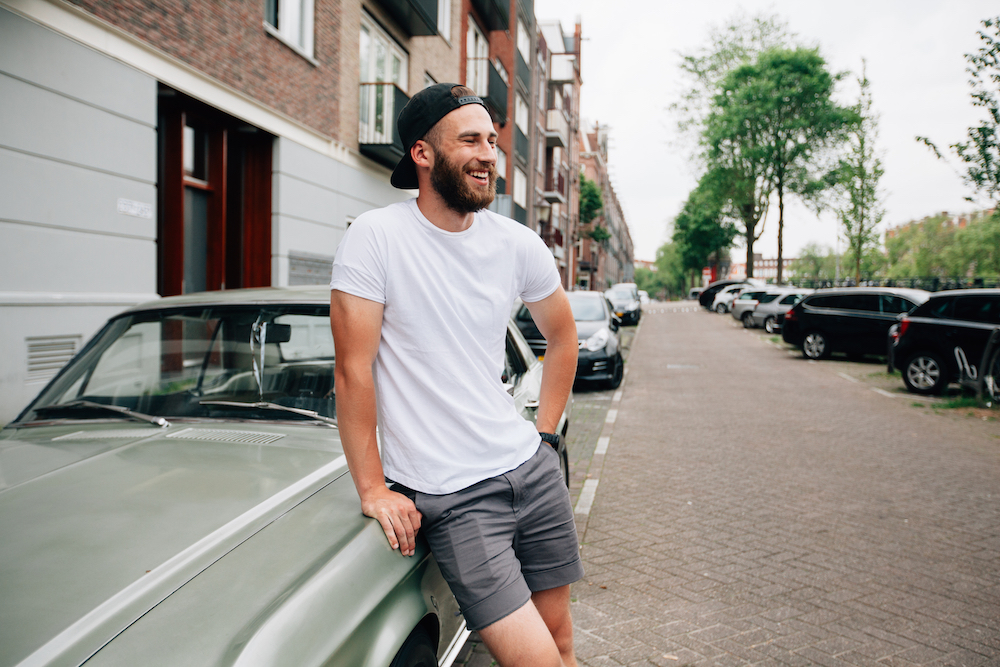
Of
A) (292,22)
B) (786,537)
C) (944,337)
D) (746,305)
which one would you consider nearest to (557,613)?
(786,537)

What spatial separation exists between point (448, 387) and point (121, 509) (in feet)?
3.00

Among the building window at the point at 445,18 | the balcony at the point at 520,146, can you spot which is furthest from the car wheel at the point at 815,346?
the balcony at the point at 520,146

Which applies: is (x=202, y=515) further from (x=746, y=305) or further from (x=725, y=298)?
(x=725, y=298)

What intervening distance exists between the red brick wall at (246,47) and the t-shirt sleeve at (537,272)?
8038mm

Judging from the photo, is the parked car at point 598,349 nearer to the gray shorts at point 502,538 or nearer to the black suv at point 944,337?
the black suv at point 944,337

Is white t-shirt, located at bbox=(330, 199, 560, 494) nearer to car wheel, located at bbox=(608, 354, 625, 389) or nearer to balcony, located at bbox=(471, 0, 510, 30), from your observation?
car wheel, located at bbox=(608, 354, 625, 389)

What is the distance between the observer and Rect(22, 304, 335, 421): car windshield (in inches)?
113

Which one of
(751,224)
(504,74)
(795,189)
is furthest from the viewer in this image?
(751,224)

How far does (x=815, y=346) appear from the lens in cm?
1688

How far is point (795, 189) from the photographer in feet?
131

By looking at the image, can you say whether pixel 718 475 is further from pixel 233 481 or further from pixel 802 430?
pixel 233 481

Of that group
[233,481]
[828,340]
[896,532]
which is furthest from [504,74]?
[233,481]

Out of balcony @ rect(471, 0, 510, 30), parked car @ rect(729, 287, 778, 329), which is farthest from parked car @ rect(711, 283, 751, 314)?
balcony @ rect(471, 0, 510, 30)

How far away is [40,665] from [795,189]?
42945 millimetres
